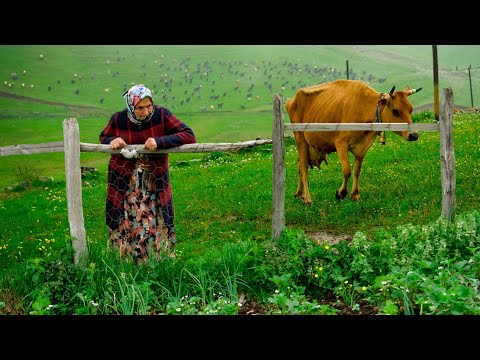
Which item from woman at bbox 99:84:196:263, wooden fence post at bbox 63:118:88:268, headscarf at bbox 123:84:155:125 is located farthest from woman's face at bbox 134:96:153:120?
wooden fence post at bbox 63:118:88:268

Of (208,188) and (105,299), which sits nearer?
(105,299)

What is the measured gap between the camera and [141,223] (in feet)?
30.3

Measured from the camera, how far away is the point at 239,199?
1565 cm

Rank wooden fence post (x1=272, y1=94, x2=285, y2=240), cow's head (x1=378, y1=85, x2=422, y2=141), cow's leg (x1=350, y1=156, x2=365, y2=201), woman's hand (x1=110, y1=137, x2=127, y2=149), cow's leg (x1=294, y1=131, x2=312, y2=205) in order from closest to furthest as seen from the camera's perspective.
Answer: woman's hand (x1=110, y1=137, x2=127, y2=149) < wooden fence post (x1=272, y1=94, x2=285, y2=240) < cow's head (x1=378, y1=85, x2=422, y2=141) < cow's leg (x1=350, y1=156, x2=365, y2=201) < cow's leg (x1=294, y1=131, x2=312, y2=205)

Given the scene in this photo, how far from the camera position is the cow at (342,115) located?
13.2 metres

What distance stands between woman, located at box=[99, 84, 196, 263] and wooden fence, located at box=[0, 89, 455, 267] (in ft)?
0.70

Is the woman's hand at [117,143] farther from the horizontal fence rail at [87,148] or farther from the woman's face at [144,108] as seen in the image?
the woman's face at [144,108]

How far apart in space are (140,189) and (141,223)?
0.45 metres

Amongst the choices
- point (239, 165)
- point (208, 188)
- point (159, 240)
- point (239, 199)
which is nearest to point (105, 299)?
point (159, 240)

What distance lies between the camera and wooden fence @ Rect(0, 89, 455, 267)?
8867 millimetres

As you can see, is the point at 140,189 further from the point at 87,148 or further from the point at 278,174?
the point at 278,174

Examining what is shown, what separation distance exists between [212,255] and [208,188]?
8344mm

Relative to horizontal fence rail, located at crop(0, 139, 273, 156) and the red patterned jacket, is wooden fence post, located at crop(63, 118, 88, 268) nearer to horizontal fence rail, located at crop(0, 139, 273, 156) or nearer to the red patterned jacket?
horizontal fence rail, located at crop(0, 139, 273, 156)

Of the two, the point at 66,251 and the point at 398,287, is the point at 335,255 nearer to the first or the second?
the point at 398,287
